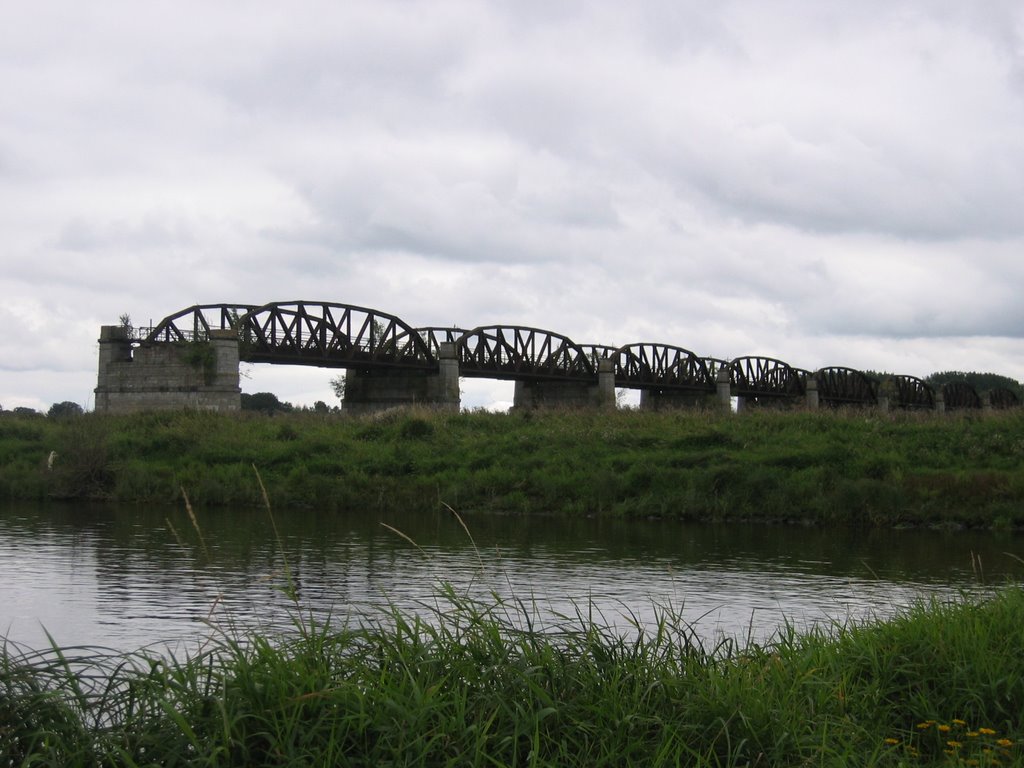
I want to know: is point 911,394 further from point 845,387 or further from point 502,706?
point 502,706

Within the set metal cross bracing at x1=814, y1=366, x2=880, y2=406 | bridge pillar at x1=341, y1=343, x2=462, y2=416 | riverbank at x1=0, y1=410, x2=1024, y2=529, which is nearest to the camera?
riverbank at x1=0, y1=410, x2=1024, y2=529

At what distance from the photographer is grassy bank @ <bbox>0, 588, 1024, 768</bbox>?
20.4 feet

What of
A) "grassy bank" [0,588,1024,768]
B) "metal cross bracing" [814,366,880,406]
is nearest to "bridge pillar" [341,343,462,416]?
"metal cross bracing" [814,366,880,406]

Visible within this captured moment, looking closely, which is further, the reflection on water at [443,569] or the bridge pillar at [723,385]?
the bridge pillar at [723,385]

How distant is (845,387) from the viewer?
122 meters

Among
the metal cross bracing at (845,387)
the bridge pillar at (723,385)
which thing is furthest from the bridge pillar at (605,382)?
the metal cross bracing at (845,387)

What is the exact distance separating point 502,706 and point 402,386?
68.9 meters

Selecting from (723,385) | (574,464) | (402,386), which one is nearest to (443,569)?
(574,464)

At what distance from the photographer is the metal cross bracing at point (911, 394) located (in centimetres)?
12144

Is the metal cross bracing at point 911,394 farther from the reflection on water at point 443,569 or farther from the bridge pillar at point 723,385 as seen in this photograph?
the reflection on water at point 443,569

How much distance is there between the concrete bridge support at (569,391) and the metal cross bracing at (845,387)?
34.8 m

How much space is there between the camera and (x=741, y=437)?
39812 millimetres

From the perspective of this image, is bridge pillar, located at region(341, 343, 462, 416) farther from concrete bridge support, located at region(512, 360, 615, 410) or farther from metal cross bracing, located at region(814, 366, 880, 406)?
metal cross bracing, located at region(814, 366, 880, 406)

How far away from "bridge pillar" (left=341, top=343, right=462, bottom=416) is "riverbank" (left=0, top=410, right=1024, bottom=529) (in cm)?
2654
